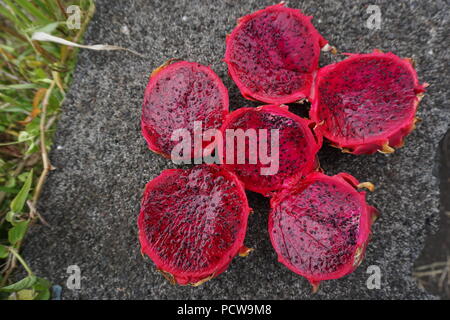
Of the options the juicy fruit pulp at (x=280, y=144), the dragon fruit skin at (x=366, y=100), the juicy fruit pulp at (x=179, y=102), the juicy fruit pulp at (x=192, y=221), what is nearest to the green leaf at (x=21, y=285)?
the juicy fruit pulp at (x=192, y=221)

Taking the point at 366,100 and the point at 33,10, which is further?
the point at 33,10

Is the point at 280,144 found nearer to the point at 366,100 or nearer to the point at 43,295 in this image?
the point at 366,100

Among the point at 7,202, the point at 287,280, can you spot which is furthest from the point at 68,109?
the point at 287,280

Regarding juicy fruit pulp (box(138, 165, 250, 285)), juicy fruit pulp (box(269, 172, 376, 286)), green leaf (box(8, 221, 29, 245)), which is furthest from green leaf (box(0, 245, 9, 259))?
juicy fruit pulp (box(269, 172, 376, 286))

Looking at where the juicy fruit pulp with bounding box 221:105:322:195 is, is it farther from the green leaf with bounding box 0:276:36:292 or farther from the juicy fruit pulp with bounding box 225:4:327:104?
the green leaf with bounding box 0:276:36:292

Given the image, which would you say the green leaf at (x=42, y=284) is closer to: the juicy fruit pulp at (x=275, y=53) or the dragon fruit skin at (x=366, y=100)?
the juicy fruit pulp at (x=275, y=53)

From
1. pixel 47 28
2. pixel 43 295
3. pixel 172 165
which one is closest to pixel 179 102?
pixel 172 165
